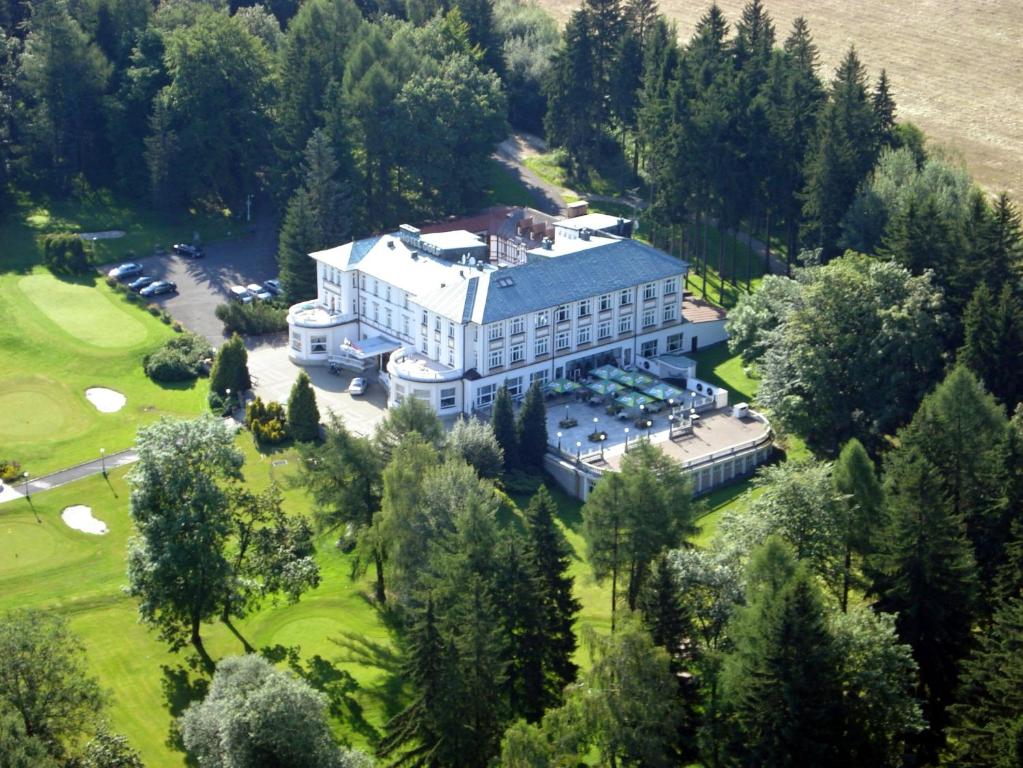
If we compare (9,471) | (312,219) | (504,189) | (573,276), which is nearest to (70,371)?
(9,471)

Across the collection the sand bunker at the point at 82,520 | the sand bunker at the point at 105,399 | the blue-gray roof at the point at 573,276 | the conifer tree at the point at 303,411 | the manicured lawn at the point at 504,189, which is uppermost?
the blue-gray roof at the point at 573,276

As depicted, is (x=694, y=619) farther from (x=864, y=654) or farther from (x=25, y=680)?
(x=25, y=680)

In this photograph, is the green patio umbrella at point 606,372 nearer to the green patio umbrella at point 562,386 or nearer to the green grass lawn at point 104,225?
the green patio umbrella at point 562,386

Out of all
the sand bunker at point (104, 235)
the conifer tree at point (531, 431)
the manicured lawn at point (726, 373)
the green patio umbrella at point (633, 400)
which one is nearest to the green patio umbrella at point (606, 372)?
the green patio umbrella at point (633, 400)

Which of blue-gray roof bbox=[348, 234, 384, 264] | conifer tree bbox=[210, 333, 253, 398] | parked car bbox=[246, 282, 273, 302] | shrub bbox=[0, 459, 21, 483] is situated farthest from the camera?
parked car bbox=[246, 282, 273, 302]

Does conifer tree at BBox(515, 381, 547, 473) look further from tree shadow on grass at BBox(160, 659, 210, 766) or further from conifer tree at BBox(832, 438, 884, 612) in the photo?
tree shadow on grass at BBox(160, 659, 210, 766)

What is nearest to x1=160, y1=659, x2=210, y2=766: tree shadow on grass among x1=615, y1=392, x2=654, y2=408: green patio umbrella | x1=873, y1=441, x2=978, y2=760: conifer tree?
x1=873, y1=441, x2=978, y2=760: conifer tree
